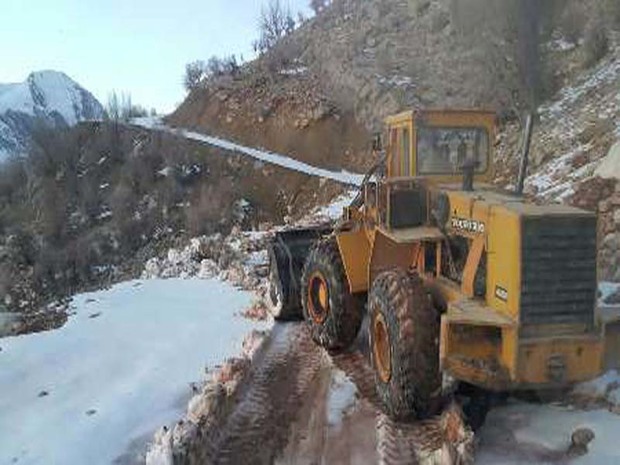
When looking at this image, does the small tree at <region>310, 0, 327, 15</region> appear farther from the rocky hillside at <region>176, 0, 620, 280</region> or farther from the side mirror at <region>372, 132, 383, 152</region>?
the side mirror at <region>372, 132, 383, 152</region>

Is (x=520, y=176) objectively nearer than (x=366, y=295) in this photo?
Yes

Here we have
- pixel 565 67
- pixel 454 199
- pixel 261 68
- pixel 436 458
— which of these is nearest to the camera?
pixel 436 458

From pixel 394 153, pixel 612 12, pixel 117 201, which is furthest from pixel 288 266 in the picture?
pixel 117 201

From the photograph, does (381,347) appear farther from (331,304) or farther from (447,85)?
(447,85)

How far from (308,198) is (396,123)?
27686mm

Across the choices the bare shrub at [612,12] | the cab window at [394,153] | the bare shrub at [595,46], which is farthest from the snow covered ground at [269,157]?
the cab window at [394,153]

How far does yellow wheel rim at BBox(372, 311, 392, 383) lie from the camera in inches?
289

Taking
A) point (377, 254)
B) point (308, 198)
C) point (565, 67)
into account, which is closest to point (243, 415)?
point (377, 254)

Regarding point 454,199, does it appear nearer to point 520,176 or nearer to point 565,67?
point 520,176

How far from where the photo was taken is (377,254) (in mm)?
8898

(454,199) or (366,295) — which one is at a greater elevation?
(454,199)

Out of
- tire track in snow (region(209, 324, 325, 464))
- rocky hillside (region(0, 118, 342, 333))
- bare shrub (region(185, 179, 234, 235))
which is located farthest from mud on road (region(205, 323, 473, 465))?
bare shrub (region(185, 179, 234, 235))

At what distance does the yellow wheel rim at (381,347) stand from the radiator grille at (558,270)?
1519mm

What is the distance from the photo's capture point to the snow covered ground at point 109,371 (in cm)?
693
